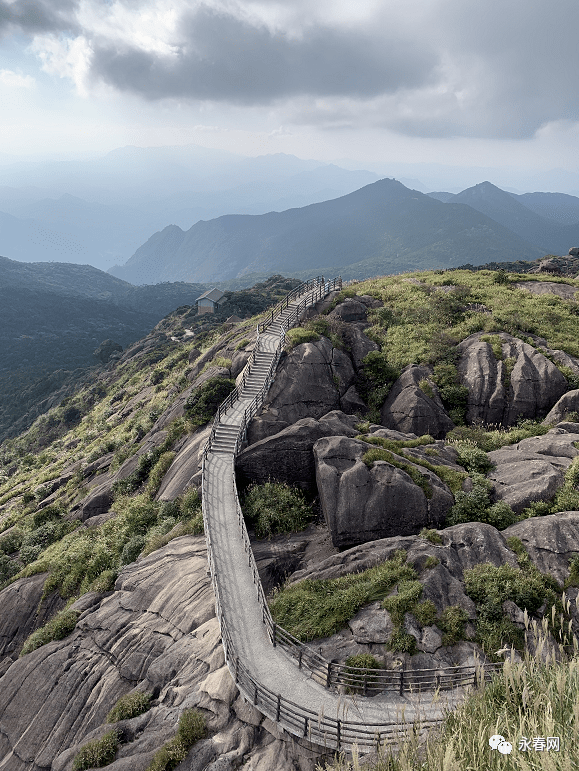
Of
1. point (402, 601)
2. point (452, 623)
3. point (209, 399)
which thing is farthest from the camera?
point (209, 399)

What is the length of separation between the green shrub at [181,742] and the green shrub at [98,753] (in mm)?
1891

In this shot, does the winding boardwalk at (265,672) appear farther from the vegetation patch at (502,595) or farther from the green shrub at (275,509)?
the vegetation patch at (502,595)

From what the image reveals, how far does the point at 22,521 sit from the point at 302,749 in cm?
3449

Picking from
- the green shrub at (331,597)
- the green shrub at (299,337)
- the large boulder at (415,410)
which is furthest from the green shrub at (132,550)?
the green shrub at (299,337)

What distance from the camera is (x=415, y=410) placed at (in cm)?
2875

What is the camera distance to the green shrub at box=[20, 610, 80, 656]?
19.1 meters

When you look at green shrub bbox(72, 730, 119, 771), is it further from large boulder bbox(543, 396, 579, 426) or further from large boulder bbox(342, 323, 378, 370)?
large boulder bbox(342, 323, 378, 370)

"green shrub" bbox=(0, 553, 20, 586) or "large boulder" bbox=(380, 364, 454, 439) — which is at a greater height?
"large boulder" bbox=(380, 364, 454, 439)

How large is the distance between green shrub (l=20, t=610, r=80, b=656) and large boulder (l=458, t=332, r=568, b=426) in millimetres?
25697

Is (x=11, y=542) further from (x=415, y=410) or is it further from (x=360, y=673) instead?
(x=415, y=410)

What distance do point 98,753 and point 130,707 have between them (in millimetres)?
1437

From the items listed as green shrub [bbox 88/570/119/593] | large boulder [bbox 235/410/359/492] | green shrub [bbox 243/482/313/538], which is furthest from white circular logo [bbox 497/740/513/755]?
green shrub [bbox 88/570/119/593]

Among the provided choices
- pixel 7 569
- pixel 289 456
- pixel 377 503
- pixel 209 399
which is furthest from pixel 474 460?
pixel 7 569

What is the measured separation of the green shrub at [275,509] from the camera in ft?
68.2
